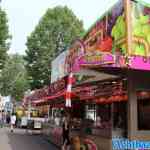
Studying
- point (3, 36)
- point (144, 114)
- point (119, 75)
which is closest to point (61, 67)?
point (3, 36)

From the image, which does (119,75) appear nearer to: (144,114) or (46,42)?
(144,114)

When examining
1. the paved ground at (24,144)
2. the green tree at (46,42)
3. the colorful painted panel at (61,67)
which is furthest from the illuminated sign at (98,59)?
the green tree at (46,42)

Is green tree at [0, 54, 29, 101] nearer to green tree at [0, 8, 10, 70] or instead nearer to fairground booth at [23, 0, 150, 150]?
green tree at [0, 8, 10, 70]

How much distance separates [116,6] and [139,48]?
6.77ft

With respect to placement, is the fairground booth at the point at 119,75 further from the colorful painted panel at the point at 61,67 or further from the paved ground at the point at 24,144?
the colorful painted panel at the point at 61,67

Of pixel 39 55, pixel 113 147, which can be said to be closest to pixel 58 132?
pixel 113 147

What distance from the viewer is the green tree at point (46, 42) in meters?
52.6

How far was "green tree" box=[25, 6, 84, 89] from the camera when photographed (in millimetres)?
52594

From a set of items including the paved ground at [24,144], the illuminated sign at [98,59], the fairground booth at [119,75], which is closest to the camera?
the illuminated sign at [98,59]

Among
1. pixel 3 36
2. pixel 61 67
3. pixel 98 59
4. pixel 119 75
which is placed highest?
pixel 3 36

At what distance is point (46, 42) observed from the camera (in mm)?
53344

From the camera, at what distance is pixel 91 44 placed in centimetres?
1991

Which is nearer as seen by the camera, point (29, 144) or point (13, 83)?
point (29, 144)

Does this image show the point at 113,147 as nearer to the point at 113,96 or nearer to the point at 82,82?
the point at 113,96
